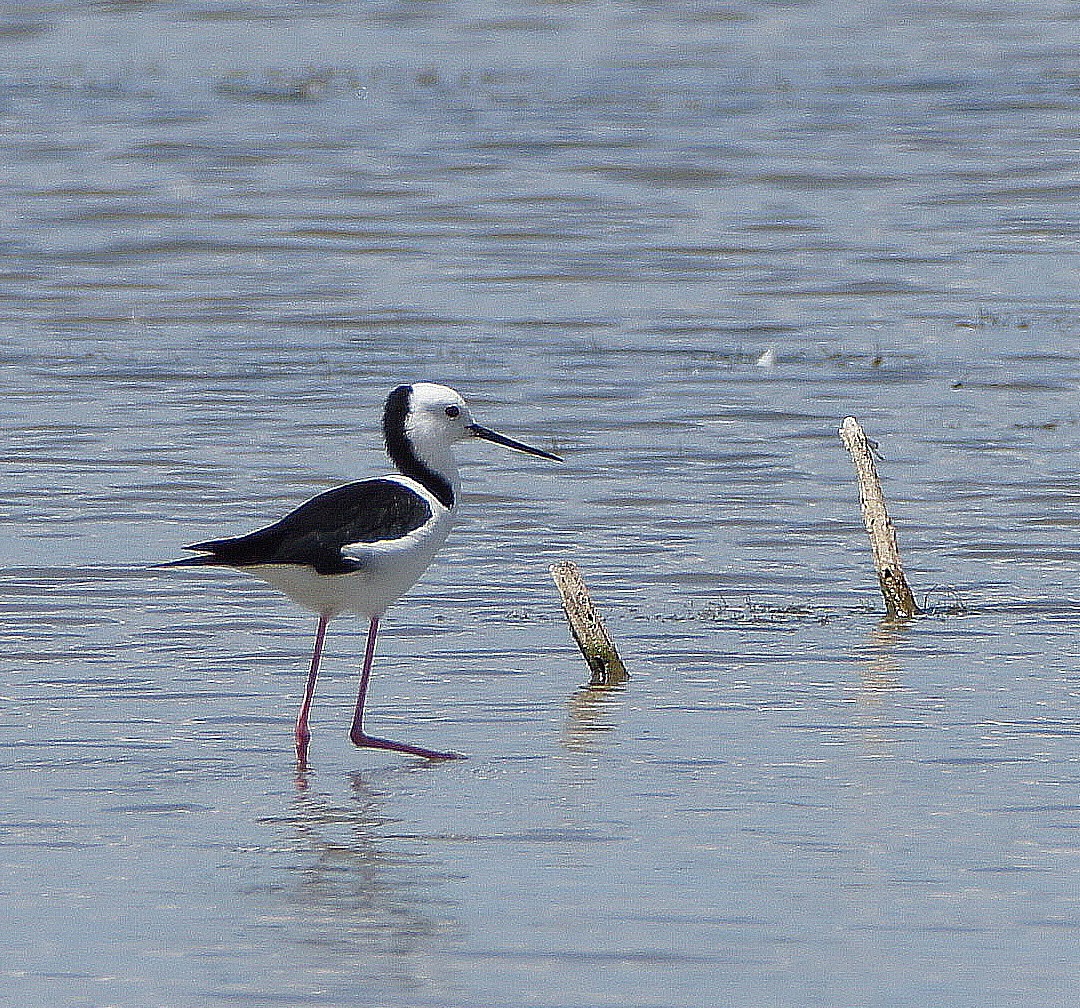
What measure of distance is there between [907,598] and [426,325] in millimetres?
10834

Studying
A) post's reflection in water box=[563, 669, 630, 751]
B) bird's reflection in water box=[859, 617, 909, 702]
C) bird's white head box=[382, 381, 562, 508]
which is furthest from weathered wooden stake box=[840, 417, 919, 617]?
bird's white head box=[382, 381, 562, 508]

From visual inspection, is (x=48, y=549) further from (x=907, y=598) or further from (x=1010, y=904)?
(x=1010, y=904)

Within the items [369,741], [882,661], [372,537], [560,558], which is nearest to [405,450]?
[372,537]

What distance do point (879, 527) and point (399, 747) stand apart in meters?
2.95

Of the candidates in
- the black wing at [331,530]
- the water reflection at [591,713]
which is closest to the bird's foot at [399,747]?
the water reflection at [591,713]

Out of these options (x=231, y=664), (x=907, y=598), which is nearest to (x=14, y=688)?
(x=231, y=664)

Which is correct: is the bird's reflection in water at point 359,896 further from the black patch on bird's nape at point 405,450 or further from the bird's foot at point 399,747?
the black patch on bird's nape at point 405,450

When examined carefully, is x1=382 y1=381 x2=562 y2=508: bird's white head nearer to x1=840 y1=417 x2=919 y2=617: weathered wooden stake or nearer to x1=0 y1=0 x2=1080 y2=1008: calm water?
x1=0 y1=0 x2=1080 y2=1008: calm water

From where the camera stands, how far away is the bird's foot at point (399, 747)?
28.4 feet

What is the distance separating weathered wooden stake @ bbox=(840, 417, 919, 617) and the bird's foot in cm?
273

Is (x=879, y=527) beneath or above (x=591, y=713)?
above

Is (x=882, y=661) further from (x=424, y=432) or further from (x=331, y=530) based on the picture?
(x=331, y=530)

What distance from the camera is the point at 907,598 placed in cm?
1097

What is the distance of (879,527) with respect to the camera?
35.6 ft
